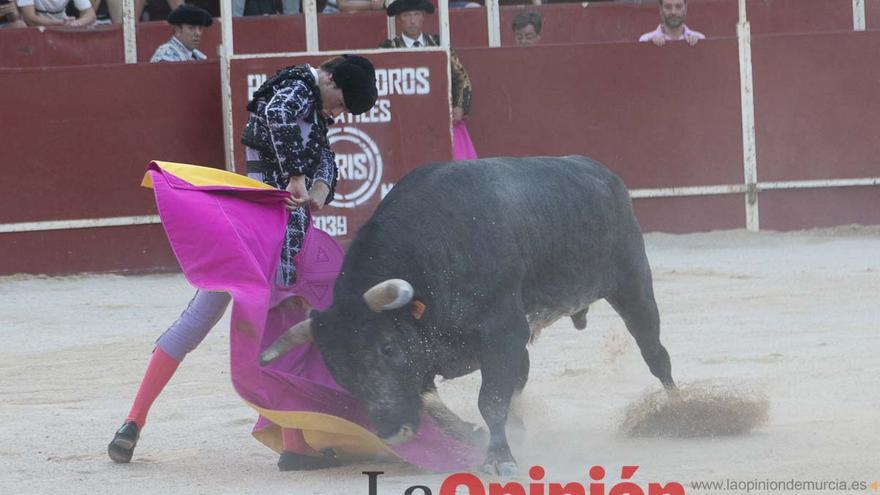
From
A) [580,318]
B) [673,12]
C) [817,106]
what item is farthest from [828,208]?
[580,318]

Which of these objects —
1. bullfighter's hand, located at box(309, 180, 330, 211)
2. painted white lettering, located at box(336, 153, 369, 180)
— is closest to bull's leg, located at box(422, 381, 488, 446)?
bullfighter's hand, located at box(309, 180, 330, 211)

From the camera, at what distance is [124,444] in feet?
14.3

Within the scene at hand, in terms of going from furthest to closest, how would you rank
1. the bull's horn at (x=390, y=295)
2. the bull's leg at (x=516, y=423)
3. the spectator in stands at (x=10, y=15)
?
the spectator in stands at (x=10, y=15)
the bull's leg at (x=516, y=423)
the bull's horn at (x=390, y=295)

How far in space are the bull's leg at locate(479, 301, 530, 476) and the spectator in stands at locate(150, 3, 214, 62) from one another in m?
4.84

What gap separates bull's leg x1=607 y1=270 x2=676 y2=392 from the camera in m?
4.90

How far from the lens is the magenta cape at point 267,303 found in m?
4.21

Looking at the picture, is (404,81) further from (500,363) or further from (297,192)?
(500,363)

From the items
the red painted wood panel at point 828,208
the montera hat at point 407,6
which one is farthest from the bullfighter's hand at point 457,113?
the red painted wood panel at point 828,208

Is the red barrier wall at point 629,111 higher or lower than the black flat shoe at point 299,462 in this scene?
higher

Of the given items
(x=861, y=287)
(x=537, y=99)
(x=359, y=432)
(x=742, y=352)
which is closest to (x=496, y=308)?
(x=359, y=432)

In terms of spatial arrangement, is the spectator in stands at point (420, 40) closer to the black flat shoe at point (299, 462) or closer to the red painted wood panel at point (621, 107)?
the red painted wood panel at point (621, 107)

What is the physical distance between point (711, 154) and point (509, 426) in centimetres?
529

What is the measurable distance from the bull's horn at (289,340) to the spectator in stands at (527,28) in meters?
5.67

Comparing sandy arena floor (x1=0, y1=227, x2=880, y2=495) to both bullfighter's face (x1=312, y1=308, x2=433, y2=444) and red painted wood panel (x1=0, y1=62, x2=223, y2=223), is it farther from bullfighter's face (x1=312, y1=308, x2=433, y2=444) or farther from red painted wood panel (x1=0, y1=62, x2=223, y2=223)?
red painted wood panel (x1=0, y1=62, x2=223, y2=223)
